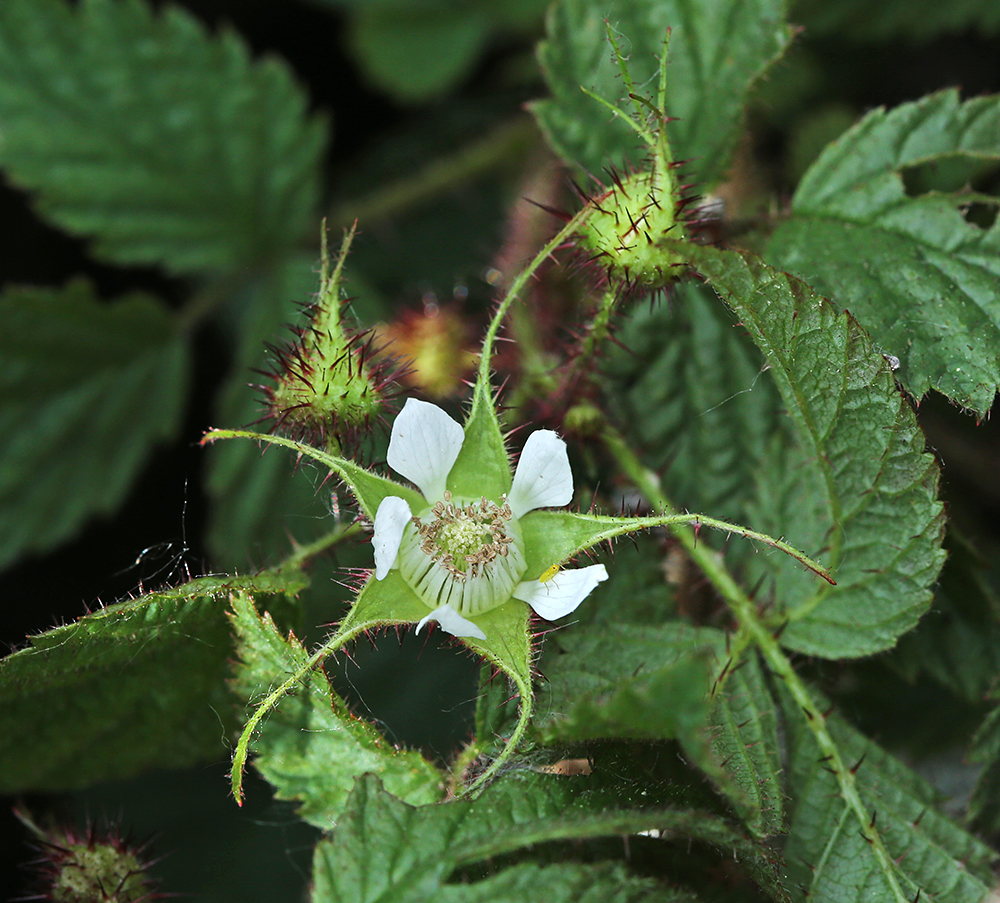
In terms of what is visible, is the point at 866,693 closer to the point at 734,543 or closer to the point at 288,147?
the point at 734,543

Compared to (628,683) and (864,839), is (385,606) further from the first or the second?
(864,839)

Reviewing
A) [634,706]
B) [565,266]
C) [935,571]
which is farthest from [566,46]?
[634,706]

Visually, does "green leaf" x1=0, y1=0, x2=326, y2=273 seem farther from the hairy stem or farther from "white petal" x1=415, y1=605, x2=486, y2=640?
"white petal" x1=415, y1=605, x2=486, y2=640

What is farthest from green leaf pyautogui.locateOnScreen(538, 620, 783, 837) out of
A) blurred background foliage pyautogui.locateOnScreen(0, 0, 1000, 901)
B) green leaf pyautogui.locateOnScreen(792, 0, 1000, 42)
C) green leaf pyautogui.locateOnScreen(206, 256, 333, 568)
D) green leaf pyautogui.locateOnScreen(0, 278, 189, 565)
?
green leaf pyautogui.locateOnScreen(792, 0, 1000, 42)

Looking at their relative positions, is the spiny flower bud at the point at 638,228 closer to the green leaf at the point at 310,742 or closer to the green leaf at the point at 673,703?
the green leaf at the point at 673,703

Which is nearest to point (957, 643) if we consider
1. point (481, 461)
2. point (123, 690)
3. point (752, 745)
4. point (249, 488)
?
point (752, 745)

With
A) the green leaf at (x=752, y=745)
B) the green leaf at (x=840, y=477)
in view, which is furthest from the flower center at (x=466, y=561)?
the green leaf at (x=840, y=477)

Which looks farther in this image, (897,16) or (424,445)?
(897,16)
